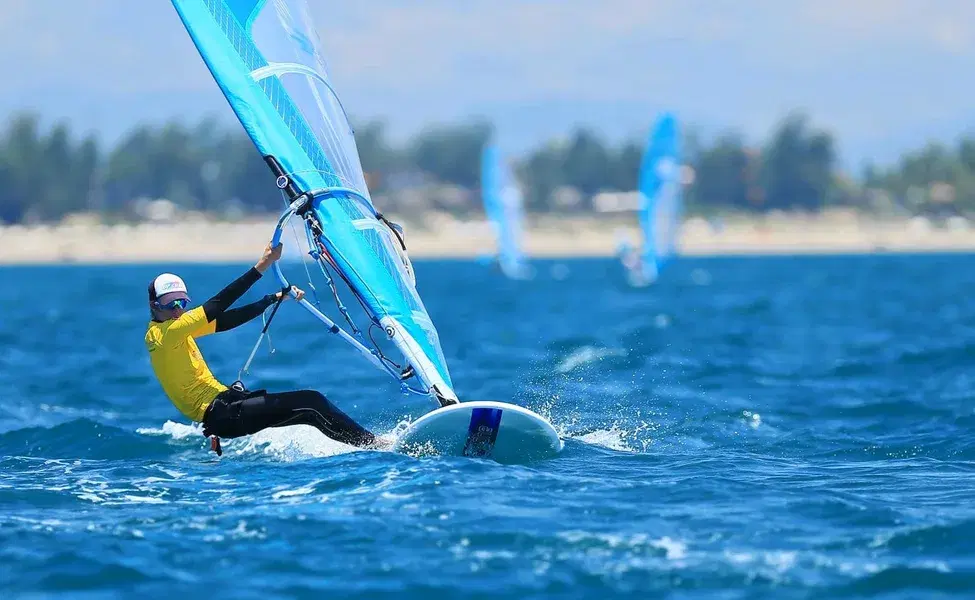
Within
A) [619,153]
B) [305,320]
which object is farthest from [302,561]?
[619,153]

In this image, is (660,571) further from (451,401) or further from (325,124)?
(325,124)

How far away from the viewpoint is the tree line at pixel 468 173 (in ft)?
397

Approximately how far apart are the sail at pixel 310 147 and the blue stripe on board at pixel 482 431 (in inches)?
15.9

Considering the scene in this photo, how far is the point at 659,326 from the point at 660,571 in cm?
1763

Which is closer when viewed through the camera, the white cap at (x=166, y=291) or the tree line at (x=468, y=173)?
the white cap at (x=166, y=291)

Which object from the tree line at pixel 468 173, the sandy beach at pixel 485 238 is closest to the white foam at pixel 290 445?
the sandy beach at pixel 485 238

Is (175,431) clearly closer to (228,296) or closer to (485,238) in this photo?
(228,296)

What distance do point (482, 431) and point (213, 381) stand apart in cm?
194

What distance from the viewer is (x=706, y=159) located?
13650 cm

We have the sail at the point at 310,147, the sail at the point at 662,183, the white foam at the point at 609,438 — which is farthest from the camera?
the sail at the point at 662,183

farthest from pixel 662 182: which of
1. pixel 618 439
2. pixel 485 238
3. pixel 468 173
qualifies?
pixel 468 173

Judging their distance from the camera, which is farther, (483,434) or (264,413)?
(264,413)

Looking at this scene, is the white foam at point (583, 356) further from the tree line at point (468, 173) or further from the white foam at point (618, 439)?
the tree line at point (468, 173)

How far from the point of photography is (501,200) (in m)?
46.8
